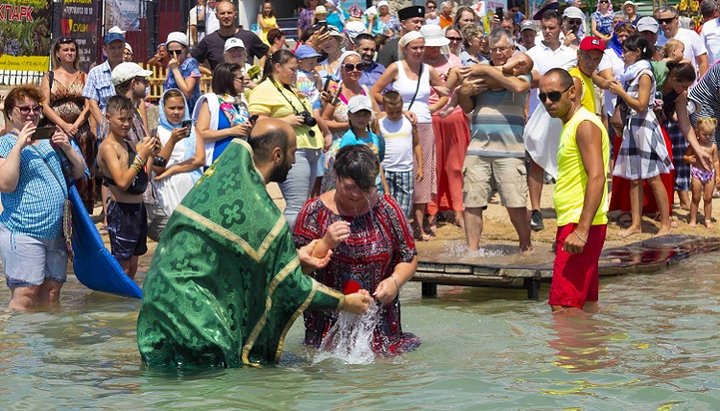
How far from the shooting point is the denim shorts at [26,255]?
341 inches

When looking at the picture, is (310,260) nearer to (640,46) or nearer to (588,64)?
(588,64)

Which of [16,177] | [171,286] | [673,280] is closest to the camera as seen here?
[171,286]

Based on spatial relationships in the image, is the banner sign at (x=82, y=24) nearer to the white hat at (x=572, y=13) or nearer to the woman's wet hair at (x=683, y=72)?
the white hat at (x=572, y=13)

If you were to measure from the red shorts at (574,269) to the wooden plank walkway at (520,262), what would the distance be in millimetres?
1158

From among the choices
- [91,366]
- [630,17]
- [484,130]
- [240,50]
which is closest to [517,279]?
[484,130]

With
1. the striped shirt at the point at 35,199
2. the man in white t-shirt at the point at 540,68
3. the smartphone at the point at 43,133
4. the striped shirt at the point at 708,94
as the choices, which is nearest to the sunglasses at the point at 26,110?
the smartphone at the point at 43,133

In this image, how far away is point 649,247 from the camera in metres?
11.7

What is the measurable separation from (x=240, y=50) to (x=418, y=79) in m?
1.74

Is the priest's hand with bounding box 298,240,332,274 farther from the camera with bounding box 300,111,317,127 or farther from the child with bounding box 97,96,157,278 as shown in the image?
the camera with bounding box 300,111,317,127

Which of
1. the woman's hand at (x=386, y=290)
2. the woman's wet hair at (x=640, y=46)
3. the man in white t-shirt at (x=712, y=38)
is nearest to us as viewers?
the woman's hand at (x=386, y=290)

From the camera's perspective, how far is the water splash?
692 cm

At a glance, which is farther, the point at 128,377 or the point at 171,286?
the point at 128,377

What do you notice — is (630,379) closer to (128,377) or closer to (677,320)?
(677,320)

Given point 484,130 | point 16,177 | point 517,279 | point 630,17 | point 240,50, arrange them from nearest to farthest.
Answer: point 16,177
point 517,279
point 484,130
point 240,50
point 630,17
